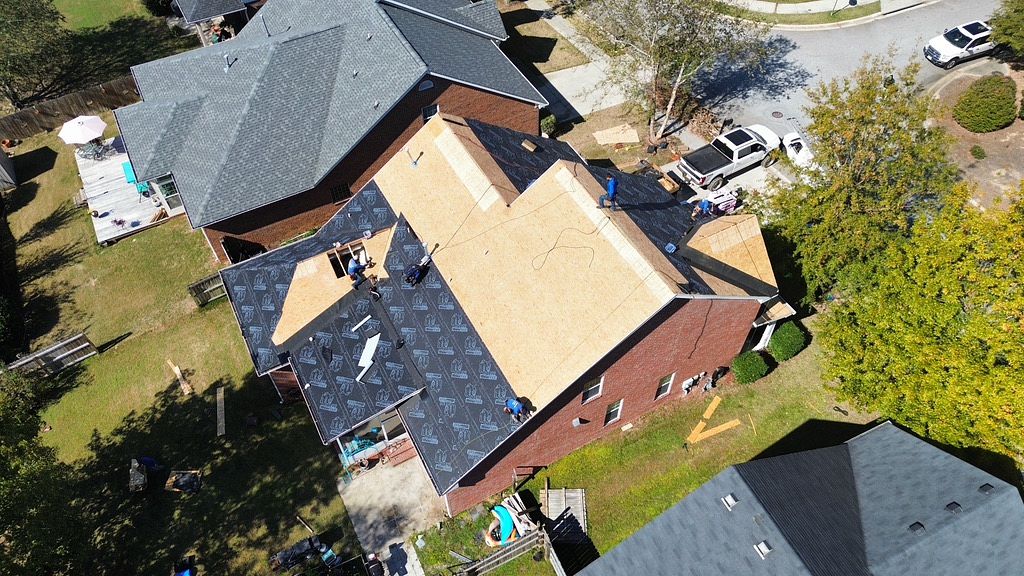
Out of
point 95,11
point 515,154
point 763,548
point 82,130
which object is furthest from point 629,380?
point 95,11

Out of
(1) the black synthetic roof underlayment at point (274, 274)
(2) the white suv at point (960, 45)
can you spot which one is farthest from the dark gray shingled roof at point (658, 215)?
(2) the white suv at point (960, 45)

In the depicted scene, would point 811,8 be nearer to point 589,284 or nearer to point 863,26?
point 863,26

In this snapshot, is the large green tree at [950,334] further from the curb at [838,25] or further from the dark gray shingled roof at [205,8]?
the dark gray shingled roof at [205,8]

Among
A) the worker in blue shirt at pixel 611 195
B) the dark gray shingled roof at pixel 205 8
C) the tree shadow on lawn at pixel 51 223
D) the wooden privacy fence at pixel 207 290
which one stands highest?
the dark gray shingled roof at pixel 205 8

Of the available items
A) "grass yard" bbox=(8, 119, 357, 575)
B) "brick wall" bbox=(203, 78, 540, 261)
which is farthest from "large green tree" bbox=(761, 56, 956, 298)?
Answer: "grass yard" bbox=(8, 119, 357, 575)

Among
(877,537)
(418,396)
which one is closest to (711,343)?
(877,537)

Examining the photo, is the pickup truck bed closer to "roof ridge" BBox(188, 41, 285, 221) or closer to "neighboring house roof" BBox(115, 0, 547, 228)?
"neighboring house roof" BBox(115, 0, 547, 228)

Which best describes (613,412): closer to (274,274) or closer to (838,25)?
(274,274)
